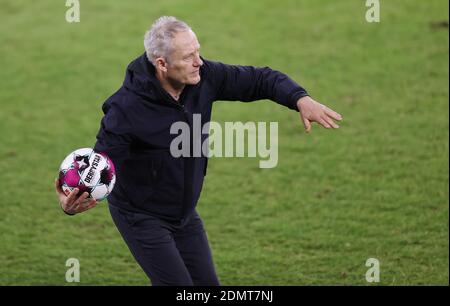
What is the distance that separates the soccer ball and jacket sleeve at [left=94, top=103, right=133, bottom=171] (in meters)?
0.04

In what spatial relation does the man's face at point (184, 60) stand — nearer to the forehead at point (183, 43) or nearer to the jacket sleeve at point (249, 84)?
the forehead at point (183, 43)

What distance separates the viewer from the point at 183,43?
196 inches

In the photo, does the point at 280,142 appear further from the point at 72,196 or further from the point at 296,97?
the point at 72,196

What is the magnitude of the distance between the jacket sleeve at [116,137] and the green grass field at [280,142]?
254cm

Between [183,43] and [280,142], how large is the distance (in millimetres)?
5555

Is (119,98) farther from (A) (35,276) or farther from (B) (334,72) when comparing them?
(B) (334,72)

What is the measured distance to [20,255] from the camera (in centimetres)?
777

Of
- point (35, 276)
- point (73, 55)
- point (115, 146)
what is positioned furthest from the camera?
point (73, 55)

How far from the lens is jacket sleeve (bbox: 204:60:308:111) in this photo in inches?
213

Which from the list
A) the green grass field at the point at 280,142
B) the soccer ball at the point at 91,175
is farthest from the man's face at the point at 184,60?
the green grass field at the point at 280,142

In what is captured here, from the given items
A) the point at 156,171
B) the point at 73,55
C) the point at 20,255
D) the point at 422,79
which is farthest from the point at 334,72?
the point at 156,171

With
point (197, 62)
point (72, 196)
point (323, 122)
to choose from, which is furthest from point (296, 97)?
point (72, 196)
